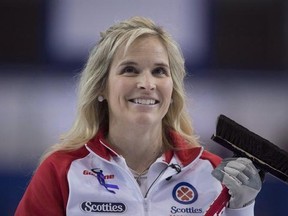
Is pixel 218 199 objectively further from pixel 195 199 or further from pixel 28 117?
pixel 28 117

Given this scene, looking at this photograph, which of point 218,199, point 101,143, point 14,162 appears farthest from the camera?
point 14,162

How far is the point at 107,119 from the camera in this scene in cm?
167

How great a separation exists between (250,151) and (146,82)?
306 mm

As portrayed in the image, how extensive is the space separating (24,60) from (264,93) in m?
0.99

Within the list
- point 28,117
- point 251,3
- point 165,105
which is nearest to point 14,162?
point 28,117

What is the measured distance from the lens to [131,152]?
1.59m

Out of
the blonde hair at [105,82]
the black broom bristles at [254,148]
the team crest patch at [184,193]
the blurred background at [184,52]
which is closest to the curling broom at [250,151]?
the black broom bristles at [254,148]

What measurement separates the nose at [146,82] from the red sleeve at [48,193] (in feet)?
0.93

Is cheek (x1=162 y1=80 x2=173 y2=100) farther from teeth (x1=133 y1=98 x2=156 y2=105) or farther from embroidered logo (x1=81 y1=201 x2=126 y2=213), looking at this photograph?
embroidered logo (x1=81 y1=201 x2=126 y2=213)

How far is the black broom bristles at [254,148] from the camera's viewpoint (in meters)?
1.40

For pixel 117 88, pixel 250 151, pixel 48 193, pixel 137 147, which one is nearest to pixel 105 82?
pixel 117 88

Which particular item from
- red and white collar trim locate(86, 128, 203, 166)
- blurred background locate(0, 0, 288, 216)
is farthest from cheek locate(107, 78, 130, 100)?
blurred background locate(0, 0, 288, 216)

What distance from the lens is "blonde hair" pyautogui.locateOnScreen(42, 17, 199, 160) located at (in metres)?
1.58

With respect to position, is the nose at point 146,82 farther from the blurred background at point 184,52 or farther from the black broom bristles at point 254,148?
the blurred background at point 184,52
